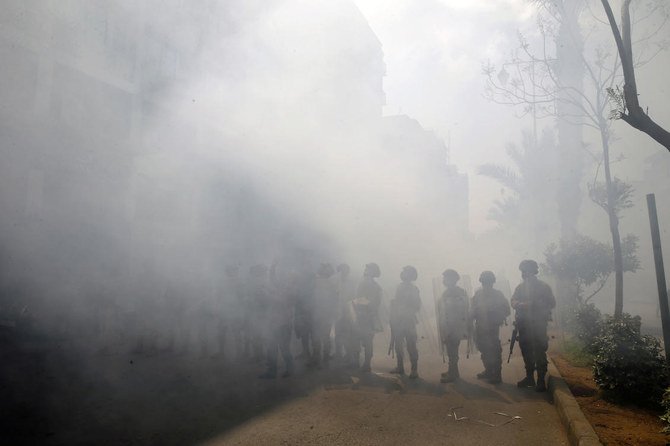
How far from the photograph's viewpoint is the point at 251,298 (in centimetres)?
575

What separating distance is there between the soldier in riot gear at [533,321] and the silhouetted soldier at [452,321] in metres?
0.63

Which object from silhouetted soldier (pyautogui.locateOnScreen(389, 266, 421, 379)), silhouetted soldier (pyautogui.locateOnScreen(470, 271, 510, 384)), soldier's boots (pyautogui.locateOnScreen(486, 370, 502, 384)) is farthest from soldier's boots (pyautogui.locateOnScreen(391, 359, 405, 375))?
soldier's boots (pyautogui.locateOnScreen(486, 370, 502, 384))

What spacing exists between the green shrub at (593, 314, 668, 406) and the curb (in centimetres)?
39

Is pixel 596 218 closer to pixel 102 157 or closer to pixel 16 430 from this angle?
pixel 102 157

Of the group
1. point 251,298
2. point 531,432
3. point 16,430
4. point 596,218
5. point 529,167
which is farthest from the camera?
point 596,218

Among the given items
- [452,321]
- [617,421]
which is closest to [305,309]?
[452,321]

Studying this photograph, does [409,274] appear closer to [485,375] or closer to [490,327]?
[490,327]

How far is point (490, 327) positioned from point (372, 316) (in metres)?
1.46

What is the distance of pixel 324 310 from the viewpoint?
6020mm

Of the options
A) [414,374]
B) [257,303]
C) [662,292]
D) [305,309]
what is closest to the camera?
[662,292]

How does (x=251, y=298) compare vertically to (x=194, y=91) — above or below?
below

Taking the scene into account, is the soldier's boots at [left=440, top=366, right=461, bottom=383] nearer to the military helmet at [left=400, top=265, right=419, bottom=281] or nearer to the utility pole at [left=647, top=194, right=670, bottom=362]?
the military helmet at [left=400, top=265, right=419, bottom=281]

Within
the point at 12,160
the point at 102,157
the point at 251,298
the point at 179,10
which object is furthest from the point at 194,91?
the point at 251,298

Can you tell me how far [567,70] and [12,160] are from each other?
474 inches
